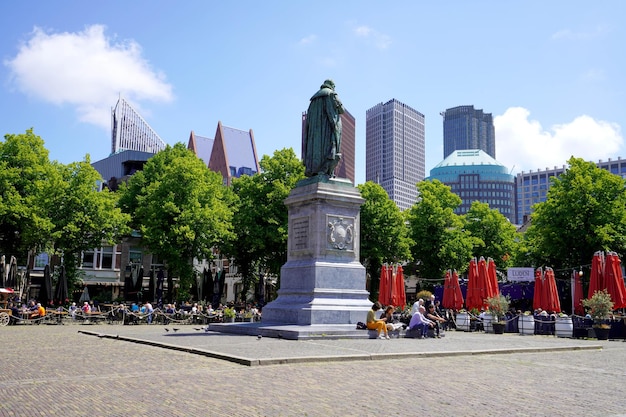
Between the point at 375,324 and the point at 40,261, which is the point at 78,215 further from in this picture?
the point at 375,324

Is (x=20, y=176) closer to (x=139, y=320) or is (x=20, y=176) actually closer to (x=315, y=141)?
(x=139, y=320)

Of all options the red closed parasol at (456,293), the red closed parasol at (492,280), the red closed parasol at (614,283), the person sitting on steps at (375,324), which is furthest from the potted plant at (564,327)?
the person sitting on steps at (375,324)

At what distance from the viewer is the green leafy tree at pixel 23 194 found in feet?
130

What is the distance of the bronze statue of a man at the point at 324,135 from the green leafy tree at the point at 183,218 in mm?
21601

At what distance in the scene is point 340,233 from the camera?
21328mm

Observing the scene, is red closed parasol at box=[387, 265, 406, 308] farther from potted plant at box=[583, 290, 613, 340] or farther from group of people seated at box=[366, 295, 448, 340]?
potted plant at box=[583, 290, 613, 340]

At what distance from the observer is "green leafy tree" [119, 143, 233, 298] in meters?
43.1

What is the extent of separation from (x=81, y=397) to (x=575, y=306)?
29179 mm

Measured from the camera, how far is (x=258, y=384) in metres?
9.58

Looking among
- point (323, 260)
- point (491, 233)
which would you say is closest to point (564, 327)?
point (323, 260)

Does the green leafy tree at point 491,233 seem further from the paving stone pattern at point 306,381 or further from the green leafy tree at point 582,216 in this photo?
the paving stone pattern at point 306,381

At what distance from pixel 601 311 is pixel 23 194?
122 feet

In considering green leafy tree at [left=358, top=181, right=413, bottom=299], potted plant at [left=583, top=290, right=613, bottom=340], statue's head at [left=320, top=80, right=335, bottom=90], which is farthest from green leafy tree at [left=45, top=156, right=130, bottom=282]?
potted plant at [left=583, top=290, right=613, bottom=340]

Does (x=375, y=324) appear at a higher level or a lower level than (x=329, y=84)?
lower
